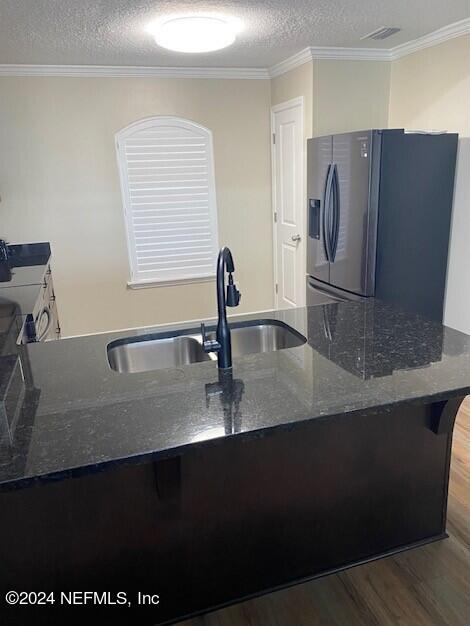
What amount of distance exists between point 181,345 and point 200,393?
55 cm

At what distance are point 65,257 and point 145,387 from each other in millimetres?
3349

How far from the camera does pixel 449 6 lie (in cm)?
279

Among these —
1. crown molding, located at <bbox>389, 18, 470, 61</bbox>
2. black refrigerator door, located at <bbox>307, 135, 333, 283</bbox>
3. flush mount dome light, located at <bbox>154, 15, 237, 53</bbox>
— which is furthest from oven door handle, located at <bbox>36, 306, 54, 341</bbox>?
crown molding, located at <bbox>389, 18, 470, 61</bbox>

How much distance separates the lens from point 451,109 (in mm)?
3357

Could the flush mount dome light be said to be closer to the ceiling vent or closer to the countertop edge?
the ceiling vent

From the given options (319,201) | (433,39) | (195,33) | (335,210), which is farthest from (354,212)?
(195,33)

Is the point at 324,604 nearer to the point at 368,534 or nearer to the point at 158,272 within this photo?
the point at 368,534

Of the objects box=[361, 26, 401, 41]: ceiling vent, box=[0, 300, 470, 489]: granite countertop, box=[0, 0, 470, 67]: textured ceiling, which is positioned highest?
box=[0, 0, 470, 67]: textured ceiling

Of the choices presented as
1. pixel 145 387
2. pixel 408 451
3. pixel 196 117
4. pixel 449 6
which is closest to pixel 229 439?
pixel 145 387

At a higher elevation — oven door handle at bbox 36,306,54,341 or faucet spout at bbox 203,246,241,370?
faucet spout at bbox 203,246,241,370

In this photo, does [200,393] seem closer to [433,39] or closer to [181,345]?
[181,345]

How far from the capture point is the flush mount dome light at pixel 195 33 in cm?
272

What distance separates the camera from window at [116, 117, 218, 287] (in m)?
4.35

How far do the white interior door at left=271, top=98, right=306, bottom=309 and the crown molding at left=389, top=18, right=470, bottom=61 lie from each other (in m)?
0.83
